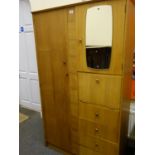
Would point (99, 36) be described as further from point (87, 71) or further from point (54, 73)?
point (54, 73)

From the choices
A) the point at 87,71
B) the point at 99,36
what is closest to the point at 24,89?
the point at 87,71

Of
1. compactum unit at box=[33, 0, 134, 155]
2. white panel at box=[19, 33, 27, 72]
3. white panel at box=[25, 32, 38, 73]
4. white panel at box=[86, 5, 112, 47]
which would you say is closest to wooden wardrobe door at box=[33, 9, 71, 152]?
compactum unit at box=[33, 0, 134, 155]

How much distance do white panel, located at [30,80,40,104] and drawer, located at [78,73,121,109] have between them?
168 centimetres

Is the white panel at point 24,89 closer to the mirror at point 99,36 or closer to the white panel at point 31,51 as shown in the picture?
the white panel at point 31,51

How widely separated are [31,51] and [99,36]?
6.17ft

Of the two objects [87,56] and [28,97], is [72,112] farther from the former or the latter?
[28,97]

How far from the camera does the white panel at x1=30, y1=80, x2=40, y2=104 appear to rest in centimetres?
315

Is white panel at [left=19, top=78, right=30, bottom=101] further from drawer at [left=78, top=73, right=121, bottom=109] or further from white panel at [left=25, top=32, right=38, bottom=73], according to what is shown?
drawer at [left=78, top=73, right=121, bottom=109]

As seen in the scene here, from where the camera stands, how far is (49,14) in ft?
5.62

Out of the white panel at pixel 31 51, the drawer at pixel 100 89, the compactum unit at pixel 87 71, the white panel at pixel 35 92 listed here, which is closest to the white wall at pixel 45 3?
the compactum unit at pixel 87 71

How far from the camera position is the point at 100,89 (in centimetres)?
155

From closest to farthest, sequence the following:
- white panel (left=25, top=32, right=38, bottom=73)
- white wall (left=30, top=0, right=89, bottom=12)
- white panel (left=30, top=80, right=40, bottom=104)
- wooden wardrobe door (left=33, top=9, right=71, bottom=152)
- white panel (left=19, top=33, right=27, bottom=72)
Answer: wooden wardrobe door (left=33, top=9, right=71, bottom=152) → white wall (left=30, top=0, right=89, bottom=12) → white panel (left=25, top=32, right=38, bottom=73) → white panel (left=19, top=33, right=27, bottom=72) → white panel (left=30, top=80, right=40, bottom=104)
